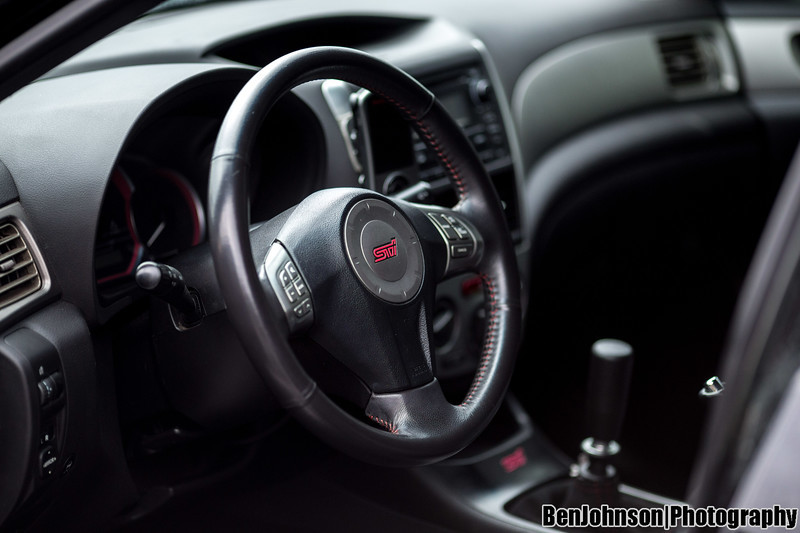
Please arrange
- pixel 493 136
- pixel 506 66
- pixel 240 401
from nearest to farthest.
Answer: pixel 240 401 → pixel 493 136 → pixel 506 66

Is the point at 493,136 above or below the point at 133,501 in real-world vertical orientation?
above

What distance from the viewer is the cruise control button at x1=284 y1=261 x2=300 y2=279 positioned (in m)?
1.09

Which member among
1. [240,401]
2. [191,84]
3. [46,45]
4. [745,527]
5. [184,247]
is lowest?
[240,401]

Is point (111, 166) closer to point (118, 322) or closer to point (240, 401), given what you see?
point (118, 322)

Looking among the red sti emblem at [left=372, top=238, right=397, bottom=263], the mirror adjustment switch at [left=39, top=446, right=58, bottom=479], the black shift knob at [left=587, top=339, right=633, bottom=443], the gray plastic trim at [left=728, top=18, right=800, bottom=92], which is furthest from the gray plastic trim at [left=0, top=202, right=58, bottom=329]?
the gray plastic trim at [left=728, top=18, right=800, bottom=92]

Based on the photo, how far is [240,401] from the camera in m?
1.30

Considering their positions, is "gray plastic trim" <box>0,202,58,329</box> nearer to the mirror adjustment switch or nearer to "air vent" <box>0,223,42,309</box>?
"air vent" <box>0,223,42,309</box>

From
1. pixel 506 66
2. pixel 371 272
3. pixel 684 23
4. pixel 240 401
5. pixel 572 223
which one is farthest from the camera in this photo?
pixel 684 23

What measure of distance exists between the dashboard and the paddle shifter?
19 cm

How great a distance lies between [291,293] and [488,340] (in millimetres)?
357

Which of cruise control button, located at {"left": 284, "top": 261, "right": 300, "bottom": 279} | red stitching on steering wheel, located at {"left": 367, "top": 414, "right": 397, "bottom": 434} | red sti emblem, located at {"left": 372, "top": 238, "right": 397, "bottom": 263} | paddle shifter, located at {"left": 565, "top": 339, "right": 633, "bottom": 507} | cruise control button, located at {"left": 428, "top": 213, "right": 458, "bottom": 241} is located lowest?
paddle shifter, located at {"left": 565, "top": 339, "right": 633, "bottom": 507}

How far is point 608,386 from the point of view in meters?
1.61

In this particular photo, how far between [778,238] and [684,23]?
1954 millimetres

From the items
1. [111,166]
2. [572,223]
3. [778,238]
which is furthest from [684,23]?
[778,238]
